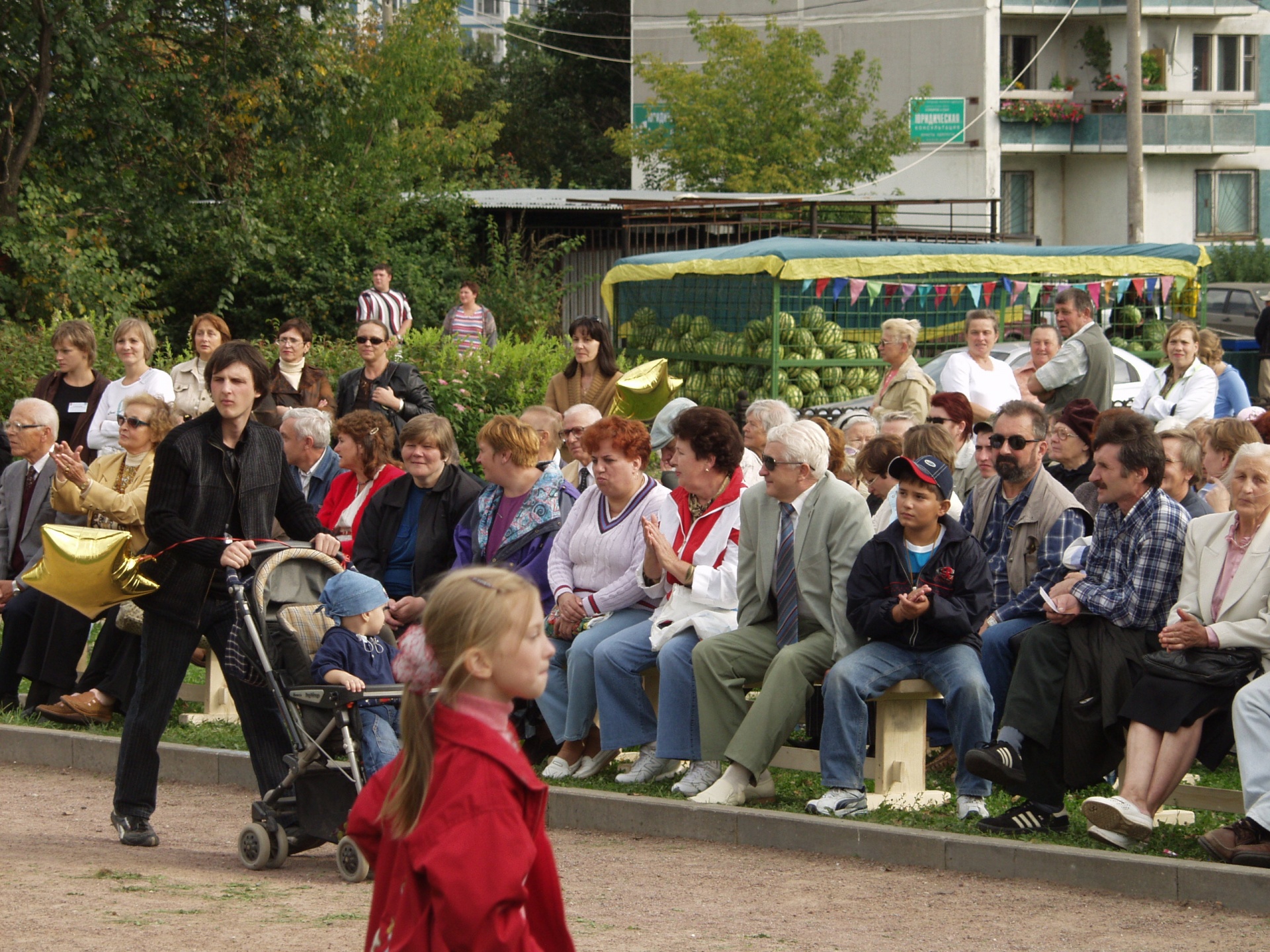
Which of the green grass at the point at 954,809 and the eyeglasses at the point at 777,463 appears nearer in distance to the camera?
the green grass at the point at 954,809

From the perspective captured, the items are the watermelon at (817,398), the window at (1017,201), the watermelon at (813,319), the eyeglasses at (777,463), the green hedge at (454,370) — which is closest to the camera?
the eyeglasses at (777,463)

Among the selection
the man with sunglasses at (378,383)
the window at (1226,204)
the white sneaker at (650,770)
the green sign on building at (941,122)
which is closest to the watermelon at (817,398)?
the man with sunglasses at (378,383)

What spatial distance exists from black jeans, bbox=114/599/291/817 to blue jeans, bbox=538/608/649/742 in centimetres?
157

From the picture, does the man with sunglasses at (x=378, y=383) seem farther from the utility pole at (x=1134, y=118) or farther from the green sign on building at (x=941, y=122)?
the green sign on building at (x=941, y=122)

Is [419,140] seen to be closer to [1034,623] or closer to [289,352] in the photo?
[289,352]

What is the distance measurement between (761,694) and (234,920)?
8.44ft

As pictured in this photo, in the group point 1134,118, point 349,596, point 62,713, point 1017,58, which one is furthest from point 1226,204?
point 349,596

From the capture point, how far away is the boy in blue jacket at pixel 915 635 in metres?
6.84

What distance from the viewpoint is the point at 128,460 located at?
884 centimetres

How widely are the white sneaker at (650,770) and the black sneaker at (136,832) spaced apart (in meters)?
2.26

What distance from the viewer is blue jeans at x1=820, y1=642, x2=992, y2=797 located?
683 cm

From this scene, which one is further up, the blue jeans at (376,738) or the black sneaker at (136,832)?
the blue jeans at (376,738)

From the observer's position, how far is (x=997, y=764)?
21.0 feet

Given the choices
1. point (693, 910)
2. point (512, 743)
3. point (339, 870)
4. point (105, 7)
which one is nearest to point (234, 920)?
point (339, 870)
